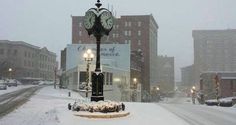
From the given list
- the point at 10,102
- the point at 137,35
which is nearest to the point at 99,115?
the point at 10,102

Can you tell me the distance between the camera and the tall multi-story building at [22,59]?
434ft

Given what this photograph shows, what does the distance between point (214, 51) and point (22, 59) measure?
9009cm

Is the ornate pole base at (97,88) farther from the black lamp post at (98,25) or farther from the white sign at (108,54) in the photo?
the white sign at (108,54)

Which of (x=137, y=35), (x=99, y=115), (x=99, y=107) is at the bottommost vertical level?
(x=99, y=115)

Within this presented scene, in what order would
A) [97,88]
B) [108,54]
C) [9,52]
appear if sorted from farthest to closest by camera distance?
[9,52] < [108,54] < [97,88]

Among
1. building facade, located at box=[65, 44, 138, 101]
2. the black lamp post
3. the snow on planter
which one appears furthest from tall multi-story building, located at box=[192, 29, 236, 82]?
the snow on planter

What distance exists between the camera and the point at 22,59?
467ft

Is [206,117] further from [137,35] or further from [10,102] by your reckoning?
[137,35]

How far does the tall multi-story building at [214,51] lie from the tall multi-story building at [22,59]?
222 feet

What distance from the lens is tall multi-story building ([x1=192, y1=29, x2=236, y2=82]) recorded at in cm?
18488

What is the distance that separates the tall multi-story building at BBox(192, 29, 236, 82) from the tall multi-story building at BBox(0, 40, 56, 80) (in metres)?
67.7

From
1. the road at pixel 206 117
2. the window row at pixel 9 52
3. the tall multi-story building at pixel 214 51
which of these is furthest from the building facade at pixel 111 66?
the tall multi-story building at pixel 214 51

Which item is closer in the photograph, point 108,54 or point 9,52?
point 108,54

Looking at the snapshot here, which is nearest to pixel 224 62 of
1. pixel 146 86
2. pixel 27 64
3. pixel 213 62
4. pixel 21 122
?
pixel 213 62
